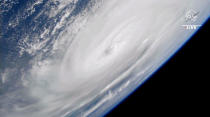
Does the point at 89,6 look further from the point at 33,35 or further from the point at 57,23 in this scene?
the point at 33,35

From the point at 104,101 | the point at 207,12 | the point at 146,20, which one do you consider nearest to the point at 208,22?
the point at 207,12

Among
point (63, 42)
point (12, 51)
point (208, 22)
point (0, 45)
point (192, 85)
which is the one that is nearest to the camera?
point (0, 45)

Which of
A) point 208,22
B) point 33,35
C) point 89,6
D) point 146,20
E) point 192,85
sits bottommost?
point 192,85

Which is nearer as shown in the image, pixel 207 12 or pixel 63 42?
pixel 63 42

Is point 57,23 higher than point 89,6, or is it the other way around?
point 89,6

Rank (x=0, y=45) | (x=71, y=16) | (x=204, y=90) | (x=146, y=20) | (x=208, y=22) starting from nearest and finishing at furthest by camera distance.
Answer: (x=0, y=45), (x=71, y=16), (x=204, y=90), (x=146, y=20), (x=208, y=22)

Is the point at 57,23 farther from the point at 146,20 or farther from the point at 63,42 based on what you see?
the point at 146,20
